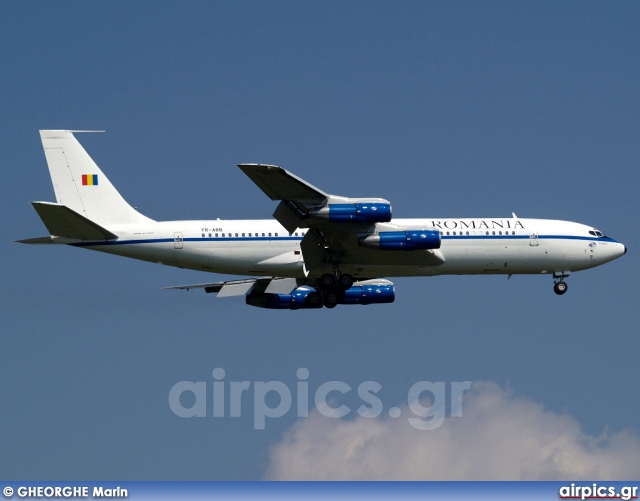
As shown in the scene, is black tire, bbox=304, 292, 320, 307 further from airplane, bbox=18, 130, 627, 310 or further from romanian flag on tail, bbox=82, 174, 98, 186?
romanian flag on tail, bbox=82, 174, 98, 186

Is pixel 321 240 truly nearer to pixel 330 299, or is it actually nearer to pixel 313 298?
pixel 330 299

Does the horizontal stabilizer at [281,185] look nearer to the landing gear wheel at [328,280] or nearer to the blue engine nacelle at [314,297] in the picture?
the landing gear wheel at [328,280]

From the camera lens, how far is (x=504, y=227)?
2783 inches

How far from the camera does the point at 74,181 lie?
7225 centimetres

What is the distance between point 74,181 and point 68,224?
251 inches

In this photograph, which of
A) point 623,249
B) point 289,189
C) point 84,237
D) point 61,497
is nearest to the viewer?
point 61,497

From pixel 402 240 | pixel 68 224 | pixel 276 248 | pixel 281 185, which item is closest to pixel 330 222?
pixel 281 185

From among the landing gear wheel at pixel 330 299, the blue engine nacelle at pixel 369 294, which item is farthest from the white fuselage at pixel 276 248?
the blue engine nacelle at pixel 369 294

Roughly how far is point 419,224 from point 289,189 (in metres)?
10.6

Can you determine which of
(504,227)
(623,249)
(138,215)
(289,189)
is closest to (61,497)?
(289,189)

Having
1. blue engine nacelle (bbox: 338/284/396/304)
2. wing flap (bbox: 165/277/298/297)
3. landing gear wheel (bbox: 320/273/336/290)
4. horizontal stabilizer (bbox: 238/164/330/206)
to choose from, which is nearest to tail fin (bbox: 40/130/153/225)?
wing flap (bbox: 165/277/298/297)

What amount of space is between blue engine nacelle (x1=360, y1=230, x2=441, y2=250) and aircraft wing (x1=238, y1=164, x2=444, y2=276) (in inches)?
3.2

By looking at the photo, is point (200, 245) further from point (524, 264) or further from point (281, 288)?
point (524, 264)

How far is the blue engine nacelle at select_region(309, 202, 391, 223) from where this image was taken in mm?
62844
